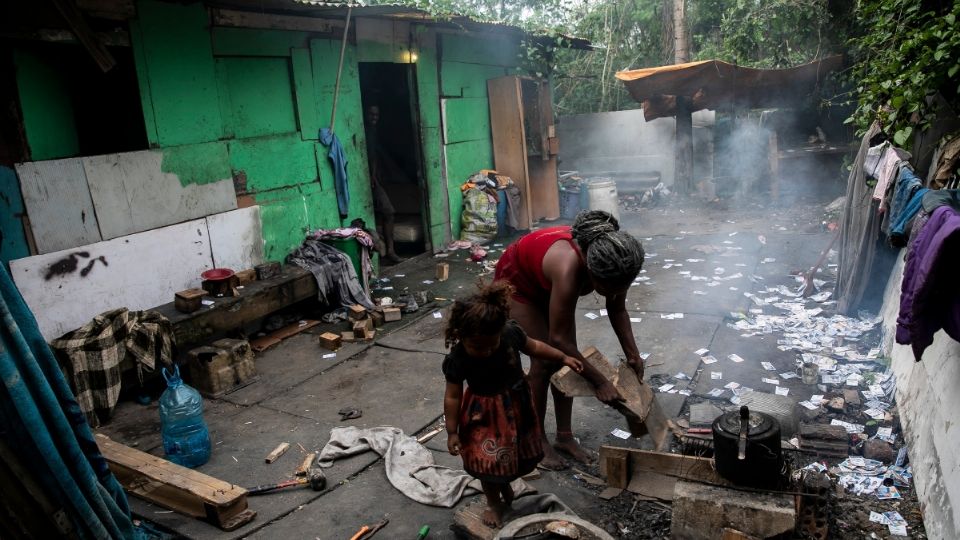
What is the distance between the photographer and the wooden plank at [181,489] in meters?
3.54

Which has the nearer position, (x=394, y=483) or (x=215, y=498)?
(x=215, y=498)

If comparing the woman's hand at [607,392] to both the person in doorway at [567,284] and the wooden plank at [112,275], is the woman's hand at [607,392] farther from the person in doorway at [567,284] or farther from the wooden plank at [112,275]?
the wooden plank at [112,275]

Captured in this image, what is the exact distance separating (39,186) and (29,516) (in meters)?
3.43

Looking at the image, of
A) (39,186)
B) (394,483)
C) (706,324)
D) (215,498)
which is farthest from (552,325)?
(39,186)

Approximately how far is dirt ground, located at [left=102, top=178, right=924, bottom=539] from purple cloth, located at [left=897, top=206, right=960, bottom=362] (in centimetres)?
106

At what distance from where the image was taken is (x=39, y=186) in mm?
5102

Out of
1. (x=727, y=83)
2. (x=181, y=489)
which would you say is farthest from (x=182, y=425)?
(x=727, y=83)

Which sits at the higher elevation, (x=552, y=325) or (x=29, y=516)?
(x=552, y=325)

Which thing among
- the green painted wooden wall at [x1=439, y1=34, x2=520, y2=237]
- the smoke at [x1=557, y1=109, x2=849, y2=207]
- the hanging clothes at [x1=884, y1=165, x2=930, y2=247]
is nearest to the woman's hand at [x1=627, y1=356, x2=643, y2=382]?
the hanging clothes at [x1=884, y1=165, x2=930, y2=247]

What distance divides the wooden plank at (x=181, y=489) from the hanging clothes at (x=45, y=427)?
0.65 metres

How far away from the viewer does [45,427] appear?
8.55ft

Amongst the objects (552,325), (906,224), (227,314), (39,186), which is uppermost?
(39,186)

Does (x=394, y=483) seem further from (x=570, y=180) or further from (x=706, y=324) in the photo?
(x=570, y=180)

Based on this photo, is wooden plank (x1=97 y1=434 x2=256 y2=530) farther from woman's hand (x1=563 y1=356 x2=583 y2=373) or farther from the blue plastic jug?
woman's hand (x1=563 y1=356 x2=583 y2=373)
